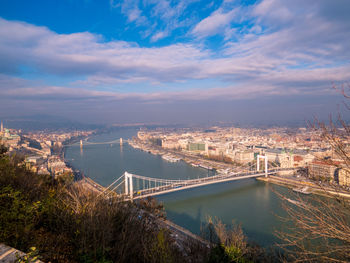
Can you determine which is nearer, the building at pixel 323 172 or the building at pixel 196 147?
the building at pixel 323 172

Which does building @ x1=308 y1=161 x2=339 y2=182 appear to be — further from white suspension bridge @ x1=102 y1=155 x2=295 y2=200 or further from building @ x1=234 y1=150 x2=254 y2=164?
building @ x1=234 y1=150 x2=254 y2=164

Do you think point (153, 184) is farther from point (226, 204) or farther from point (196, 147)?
point (196, 147)

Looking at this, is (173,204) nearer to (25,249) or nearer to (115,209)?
(115,209)

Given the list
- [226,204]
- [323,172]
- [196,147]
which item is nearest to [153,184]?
[226,204]

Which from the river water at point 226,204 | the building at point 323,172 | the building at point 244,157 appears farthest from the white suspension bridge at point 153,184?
the building at point 323,172

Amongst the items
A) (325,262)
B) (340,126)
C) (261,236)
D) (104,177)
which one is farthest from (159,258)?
(104,177)

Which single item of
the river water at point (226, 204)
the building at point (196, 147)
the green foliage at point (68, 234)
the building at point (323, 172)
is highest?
the building at point (323, 172)

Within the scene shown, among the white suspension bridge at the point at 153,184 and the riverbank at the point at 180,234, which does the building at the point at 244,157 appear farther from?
the riverbank at the point at 180,234

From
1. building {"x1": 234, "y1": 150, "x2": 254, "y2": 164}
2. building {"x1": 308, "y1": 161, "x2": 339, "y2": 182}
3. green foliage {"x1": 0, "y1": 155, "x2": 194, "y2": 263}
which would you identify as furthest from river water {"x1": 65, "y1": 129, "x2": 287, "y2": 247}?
building {"x1": 234, "y1": 150, "x2": 254, "y2": 164}
